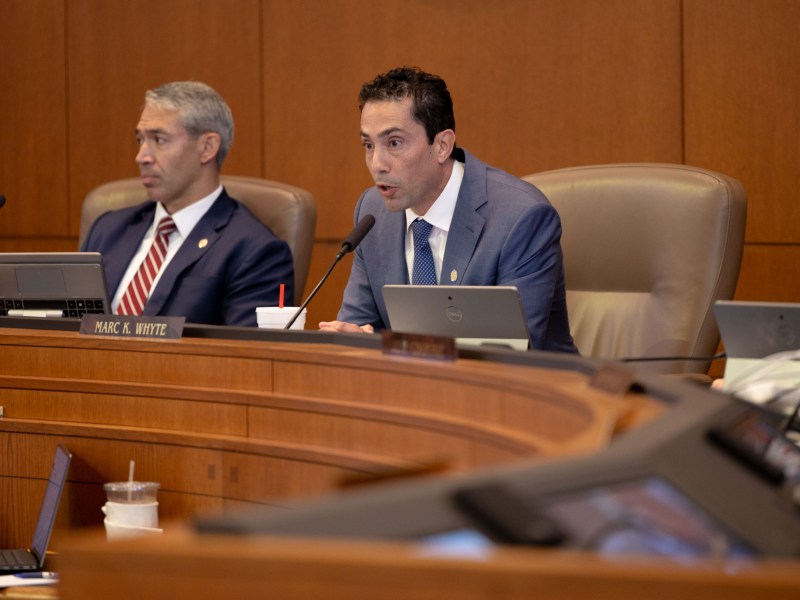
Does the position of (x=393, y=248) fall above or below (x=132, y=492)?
above

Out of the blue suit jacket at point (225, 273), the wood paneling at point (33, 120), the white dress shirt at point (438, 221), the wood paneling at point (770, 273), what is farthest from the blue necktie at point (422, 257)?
the wood paneling at point (33, 120)

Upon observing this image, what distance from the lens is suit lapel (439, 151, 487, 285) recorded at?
2.65 meters

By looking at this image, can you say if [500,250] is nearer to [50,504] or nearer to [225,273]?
[225,273]

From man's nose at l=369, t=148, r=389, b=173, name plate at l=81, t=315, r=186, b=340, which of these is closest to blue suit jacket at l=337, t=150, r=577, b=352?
man's nose at l=369, t=148, r=389, b=173

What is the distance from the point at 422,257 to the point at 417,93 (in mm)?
403

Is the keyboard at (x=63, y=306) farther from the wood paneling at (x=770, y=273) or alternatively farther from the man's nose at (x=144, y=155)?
the wood paneling at (x=770, y=273)

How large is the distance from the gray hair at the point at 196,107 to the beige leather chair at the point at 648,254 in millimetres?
1074

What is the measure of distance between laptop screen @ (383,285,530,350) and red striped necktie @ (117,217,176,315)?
4.81ft

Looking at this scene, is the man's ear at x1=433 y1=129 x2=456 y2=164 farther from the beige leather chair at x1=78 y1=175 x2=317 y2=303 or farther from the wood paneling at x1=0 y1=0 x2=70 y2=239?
the wood paneling at x1=0 y1=0 x2=70 y2=239

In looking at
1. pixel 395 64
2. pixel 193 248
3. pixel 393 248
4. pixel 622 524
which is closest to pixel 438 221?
pixel 393 248

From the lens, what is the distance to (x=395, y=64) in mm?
4078

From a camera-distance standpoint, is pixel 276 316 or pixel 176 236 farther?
pixel 176 236

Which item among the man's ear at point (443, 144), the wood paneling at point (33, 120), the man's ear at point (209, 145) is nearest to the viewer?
the man's ear at point (443, 144)

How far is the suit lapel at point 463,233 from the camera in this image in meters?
2.65
